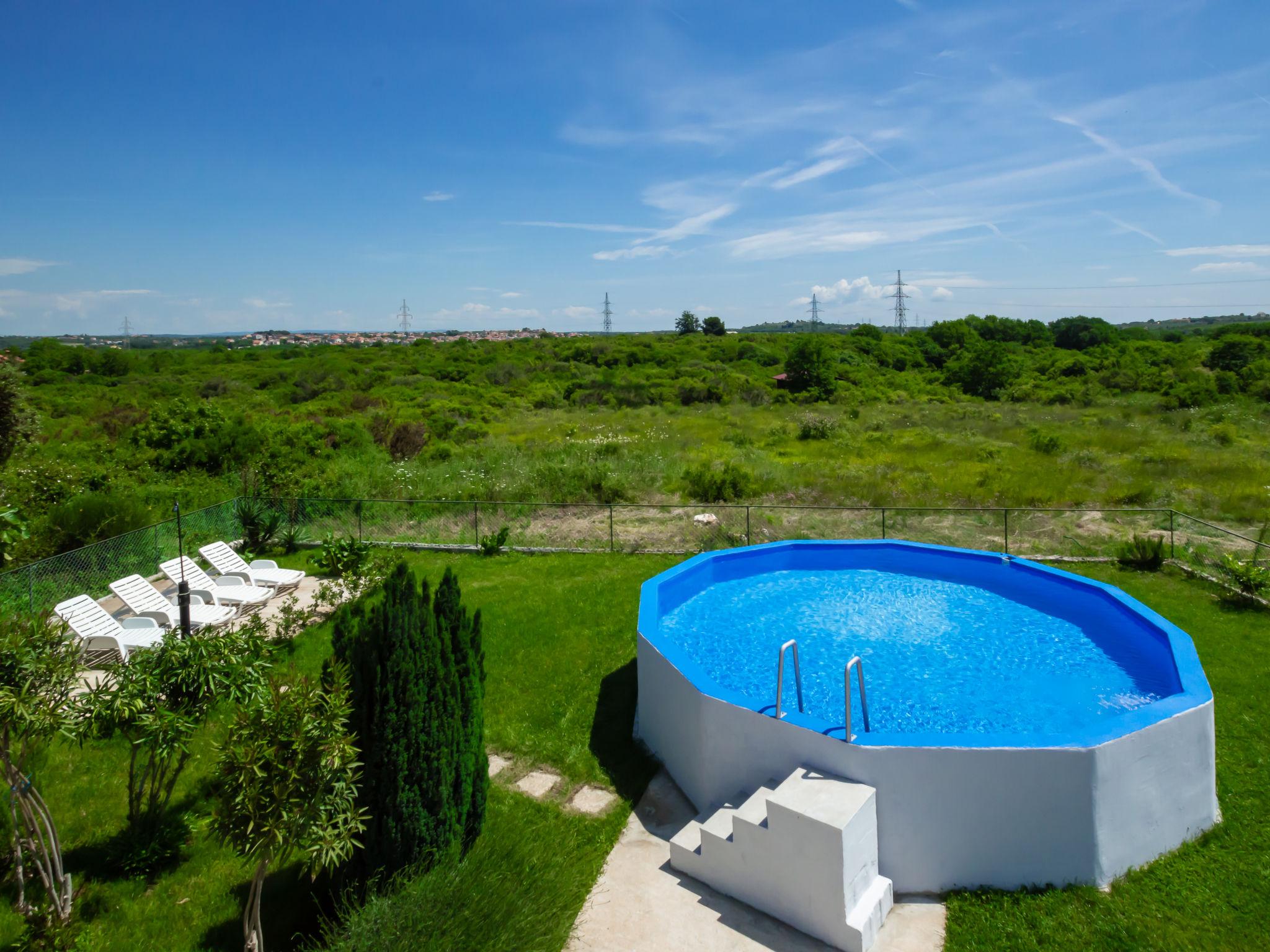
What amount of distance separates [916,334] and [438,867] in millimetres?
80374

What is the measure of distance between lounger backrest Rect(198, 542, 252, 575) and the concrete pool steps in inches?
402

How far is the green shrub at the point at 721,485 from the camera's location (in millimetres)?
18281

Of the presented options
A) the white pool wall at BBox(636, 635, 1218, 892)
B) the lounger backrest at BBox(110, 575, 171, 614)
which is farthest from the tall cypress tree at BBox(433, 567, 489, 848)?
the lounger backrest at BBox(110, 575, 171, 614)

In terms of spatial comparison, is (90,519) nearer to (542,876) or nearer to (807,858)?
(542,876)

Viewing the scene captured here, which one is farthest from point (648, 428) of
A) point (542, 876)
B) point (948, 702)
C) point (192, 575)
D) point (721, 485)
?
point (542, 876)

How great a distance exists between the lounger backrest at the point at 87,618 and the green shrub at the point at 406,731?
6.51 metres

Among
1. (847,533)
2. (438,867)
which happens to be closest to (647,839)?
(438,867)

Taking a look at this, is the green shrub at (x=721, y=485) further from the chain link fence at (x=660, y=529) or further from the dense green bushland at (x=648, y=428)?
the chain link fence at (x=660, y=529)

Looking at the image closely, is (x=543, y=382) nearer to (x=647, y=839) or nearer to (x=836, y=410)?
(x=836, y=410)

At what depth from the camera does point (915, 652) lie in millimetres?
9633

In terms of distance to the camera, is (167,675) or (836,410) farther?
(836,410)

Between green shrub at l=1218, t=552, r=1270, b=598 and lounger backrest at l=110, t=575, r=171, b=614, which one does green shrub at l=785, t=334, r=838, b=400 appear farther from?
lounger backrest at l=110, t=575, r=171, b=614

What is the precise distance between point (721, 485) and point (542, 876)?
13.7 metres

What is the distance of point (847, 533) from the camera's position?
15.6 meters
